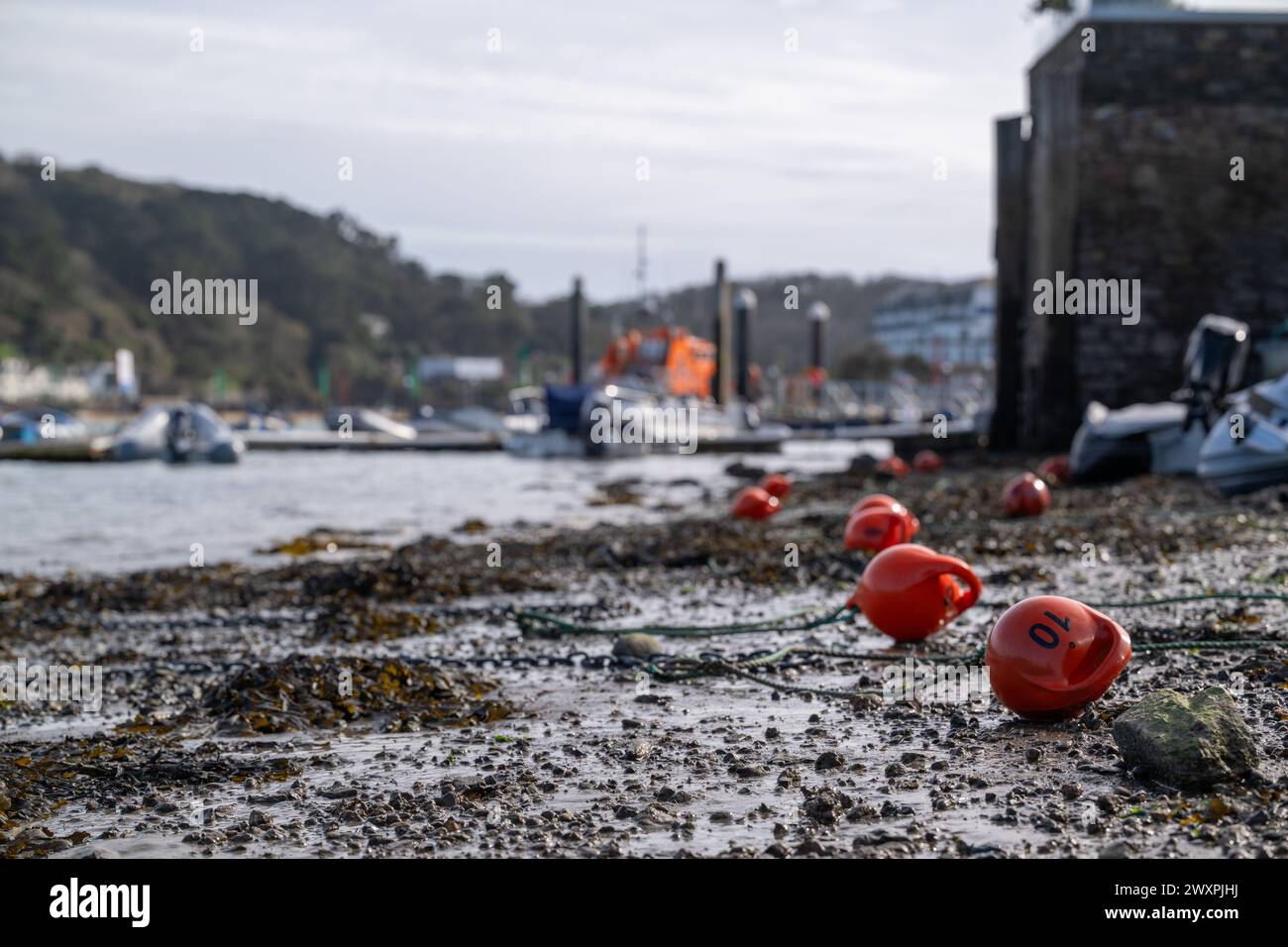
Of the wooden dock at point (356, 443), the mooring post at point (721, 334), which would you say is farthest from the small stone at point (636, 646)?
the mooring post at point (721, 334)

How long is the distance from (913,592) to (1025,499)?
667cm

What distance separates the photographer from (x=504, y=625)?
8.23m

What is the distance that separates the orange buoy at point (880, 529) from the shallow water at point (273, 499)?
663 cm

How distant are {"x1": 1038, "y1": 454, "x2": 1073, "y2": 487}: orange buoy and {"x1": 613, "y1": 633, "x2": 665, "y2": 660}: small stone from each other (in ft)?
37.1

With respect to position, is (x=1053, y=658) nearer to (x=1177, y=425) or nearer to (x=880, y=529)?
(x=880, y=529)

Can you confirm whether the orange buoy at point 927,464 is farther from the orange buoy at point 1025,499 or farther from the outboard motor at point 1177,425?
the orange buoy at point 1025,499

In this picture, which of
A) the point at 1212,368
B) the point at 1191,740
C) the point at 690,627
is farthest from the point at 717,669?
the point at 1212,368

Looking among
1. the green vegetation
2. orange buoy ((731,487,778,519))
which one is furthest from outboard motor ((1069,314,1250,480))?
the green vegetation

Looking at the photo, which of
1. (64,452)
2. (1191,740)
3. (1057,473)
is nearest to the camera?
(1191,740)

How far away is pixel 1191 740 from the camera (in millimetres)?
3969

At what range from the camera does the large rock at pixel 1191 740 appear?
3.91 metres

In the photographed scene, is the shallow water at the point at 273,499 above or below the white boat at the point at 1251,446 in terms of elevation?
below
